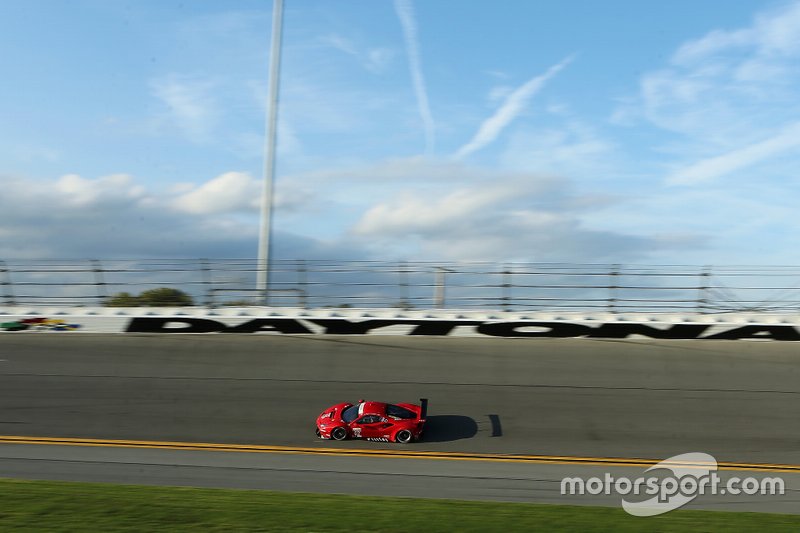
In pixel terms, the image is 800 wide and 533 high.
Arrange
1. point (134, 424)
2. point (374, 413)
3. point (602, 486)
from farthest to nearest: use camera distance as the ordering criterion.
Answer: point (134, 424) < point (374, 413) < point (602, 486)

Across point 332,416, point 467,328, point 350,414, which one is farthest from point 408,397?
point 467,328

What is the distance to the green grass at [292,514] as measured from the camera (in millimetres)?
8328

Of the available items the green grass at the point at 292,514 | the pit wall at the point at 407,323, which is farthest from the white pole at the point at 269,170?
the green grass at the point at 292,514

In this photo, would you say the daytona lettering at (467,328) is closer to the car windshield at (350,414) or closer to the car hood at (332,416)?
the car hood at (332,416)

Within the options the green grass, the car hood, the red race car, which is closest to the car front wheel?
the red race car

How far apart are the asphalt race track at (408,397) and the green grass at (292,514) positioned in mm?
1549

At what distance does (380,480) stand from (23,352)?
12941 millimetres

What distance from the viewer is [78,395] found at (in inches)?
680

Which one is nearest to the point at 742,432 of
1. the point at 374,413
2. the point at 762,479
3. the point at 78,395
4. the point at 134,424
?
the point at 762,479

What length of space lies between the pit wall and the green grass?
978cm

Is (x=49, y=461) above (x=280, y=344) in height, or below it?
below

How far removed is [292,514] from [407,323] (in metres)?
11.3

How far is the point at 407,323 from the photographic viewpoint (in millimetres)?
20078

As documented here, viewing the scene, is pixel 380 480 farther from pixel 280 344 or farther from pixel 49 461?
pixel 280 344
